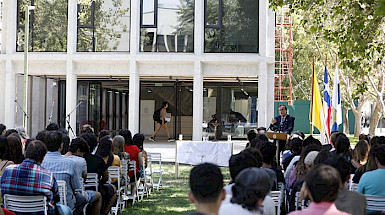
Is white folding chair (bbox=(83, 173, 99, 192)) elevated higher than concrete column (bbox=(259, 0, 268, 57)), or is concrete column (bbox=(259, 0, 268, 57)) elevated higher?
concrete column (bbox=(259, 0, 268, 57))

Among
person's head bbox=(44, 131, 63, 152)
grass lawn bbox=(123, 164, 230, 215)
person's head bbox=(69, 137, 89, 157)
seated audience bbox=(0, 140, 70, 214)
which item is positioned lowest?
grass lawn bbox=(123, 164, 230, 215)

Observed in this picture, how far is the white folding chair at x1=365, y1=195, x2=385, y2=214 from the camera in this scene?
21.9 feet

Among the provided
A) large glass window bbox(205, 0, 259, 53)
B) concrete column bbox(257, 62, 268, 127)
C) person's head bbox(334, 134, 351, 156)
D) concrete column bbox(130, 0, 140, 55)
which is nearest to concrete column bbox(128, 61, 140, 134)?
concrete column bbox(130, 0, 140, 55)

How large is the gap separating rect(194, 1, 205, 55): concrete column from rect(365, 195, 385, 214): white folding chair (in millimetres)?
18718

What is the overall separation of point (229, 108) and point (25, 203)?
2529 centimetres

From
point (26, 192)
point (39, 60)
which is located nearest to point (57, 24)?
point (39, 60)

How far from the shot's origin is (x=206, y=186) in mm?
3875

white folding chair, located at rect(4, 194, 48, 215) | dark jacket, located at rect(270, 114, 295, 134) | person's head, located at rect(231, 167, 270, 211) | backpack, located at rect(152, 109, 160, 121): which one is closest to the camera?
person's head, located at rect(231, 167, 270, 211)

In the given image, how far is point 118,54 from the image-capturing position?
82.9ft

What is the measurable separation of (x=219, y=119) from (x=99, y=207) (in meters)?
22.8

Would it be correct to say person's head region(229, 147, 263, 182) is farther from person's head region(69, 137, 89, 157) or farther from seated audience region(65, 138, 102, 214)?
person's head region(69, 137, 89, 157)

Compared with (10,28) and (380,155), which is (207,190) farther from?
(10,28)

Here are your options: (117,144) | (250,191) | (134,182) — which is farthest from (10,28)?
(250,191)

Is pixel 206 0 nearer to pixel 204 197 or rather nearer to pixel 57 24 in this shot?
pixel 57 24
